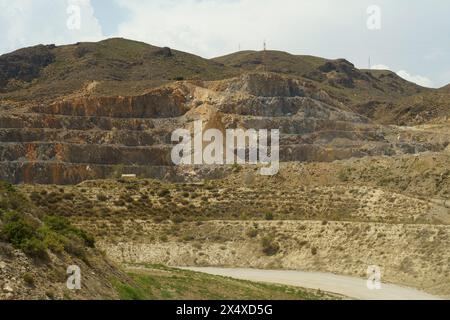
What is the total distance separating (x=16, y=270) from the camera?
2008cm

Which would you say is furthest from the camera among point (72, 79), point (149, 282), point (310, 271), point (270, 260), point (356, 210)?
point (72, 79)

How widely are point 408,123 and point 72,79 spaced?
69.3 metres

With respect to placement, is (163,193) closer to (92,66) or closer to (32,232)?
(32,232)

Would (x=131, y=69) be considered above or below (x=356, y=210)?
above

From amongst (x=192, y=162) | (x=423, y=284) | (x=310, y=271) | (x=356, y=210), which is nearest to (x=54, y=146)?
(x=192, y=162)

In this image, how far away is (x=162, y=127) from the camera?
359 ft

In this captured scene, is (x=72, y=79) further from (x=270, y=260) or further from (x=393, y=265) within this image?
(x=393, y=265)

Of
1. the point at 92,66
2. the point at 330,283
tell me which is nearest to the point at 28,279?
the point at 330,283

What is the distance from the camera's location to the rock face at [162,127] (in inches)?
3674

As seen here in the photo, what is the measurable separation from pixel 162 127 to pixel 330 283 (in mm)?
68561

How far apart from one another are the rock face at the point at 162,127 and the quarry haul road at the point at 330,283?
39.9 metres

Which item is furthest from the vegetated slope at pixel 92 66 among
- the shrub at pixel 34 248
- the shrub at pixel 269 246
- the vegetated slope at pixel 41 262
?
the shrub at pixel 34 248

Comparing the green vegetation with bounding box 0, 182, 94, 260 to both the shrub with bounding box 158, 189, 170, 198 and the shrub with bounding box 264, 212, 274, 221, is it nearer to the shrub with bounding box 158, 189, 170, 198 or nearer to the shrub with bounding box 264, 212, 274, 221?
the shrub with bounding box 264, 212, 274, 221
